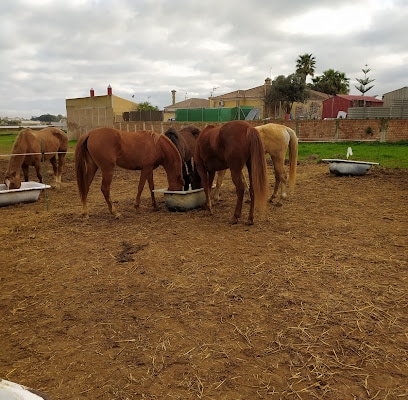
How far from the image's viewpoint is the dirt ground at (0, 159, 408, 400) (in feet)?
6.83

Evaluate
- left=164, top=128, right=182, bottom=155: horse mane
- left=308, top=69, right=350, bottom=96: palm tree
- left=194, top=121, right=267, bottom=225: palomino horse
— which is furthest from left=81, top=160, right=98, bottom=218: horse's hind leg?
left=308, top=69, right=350, bottom=96: palm tree

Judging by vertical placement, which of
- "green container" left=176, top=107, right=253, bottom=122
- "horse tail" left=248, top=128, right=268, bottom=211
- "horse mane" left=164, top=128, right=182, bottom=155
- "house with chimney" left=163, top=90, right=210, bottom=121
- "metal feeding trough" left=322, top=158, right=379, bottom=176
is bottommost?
"metal feeding trough" left=322, top=158, right=379, bottom=176

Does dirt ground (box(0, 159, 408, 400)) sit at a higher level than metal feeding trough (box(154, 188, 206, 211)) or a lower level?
lower

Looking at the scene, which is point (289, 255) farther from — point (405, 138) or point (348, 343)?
point (405, 138)

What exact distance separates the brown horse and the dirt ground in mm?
849

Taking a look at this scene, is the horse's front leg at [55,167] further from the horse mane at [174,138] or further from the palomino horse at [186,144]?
the horse mane at [174,138]

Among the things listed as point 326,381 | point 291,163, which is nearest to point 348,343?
point 326,381

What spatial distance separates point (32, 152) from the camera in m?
8.17

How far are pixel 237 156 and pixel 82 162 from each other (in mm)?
2752

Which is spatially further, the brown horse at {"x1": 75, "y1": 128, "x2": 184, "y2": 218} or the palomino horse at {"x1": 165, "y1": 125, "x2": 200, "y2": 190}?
the palomino horse at {"x1": 165, "y1": 125, "x2": 200, "y2": 190}

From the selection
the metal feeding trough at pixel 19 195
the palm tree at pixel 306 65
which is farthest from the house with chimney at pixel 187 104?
the metal feeding trough at pixel 19 195

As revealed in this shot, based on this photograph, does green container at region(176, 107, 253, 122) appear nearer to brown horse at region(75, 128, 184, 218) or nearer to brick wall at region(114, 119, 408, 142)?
brick wall at region(114, 119, 408, 142)

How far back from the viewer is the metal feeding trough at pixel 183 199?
19.7 feet

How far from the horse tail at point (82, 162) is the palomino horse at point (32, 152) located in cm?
117
